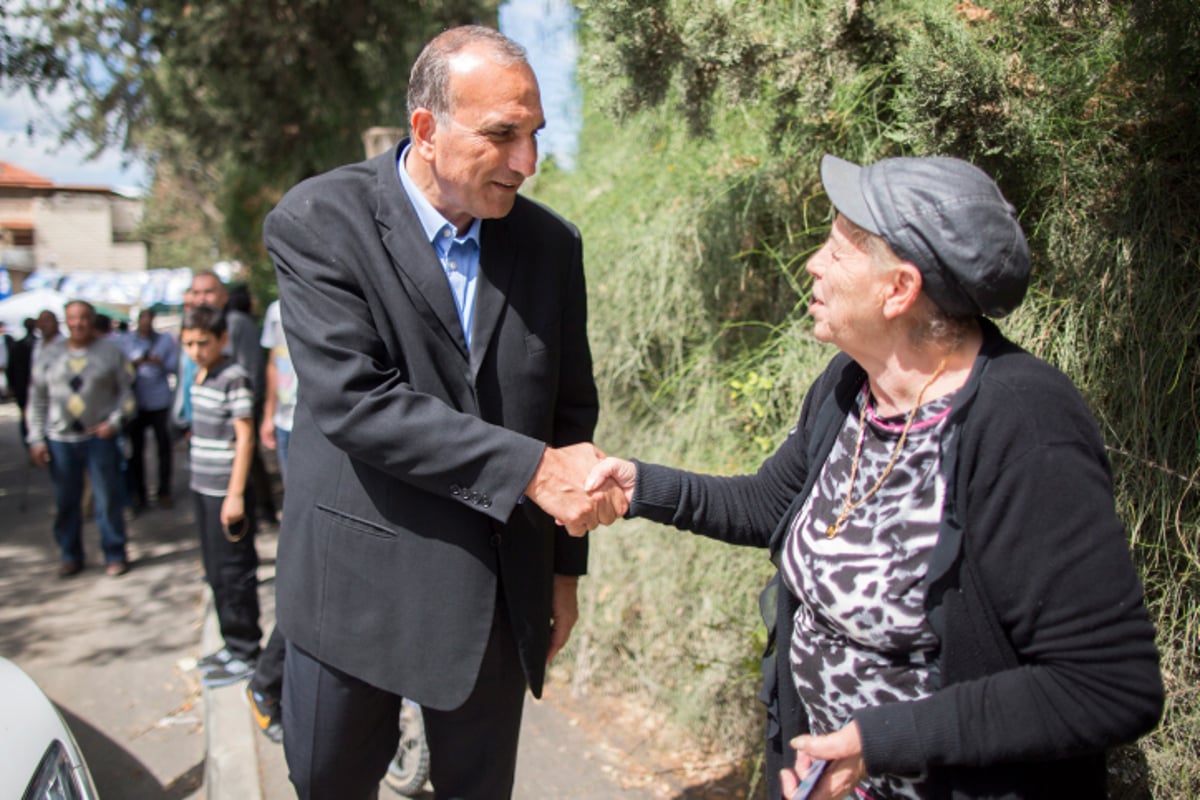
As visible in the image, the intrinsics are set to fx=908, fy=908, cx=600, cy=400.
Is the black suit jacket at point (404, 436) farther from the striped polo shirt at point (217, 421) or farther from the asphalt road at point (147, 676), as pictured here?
the striped polo shirt at point (217, 421)

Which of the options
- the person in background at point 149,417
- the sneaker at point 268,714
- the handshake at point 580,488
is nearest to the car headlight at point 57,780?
the sneaker at point 268,714

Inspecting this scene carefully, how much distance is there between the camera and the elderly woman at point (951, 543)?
1.44m

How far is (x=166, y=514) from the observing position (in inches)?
345

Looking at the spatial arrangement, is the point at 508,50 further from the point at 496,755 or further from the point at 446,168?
the point at 496,755

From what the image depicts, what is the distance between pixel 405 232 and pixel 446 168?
177 millimetres

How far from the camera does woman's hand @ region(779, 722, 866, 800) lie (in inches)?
62.4

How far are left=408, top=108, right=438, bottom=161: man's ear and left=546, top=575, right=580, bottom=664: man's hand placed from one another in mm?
1196

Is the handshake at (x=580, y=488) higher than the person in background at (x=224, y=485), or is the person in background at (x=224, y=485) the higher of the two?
the handshake at (x=580, y=488)

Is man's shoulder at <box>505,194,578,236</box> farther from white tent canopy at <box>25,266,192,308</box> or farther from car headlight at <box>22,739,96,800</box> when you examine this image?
white tent canopy at <box>25,266,192,308</box>

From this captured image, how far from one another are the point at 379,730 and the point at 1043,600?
5.48 feet

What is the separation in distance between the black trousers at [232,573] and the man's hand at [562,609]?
96.3 inches

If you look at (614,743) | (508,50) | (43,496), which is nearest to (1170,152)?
(508,50)

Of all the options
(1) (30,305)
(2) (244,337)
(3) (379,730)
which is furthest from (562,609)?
(1) (30,305)

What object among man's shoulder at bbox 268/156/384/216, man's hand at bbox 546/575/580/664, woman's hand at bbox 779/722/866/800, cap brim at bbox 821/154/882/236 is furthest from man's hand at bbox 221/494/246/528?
cap brim at bbox 821/154/882/236
